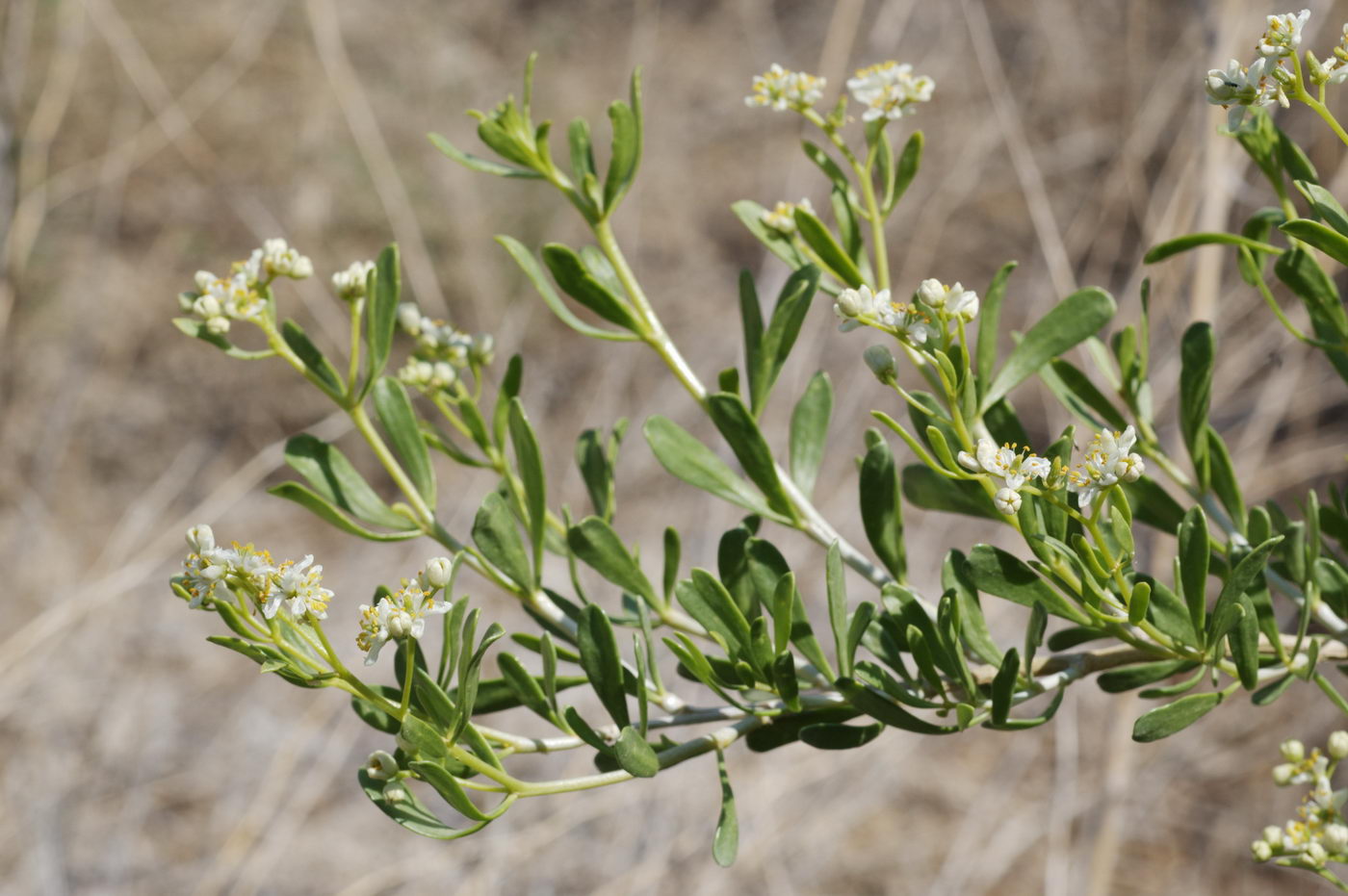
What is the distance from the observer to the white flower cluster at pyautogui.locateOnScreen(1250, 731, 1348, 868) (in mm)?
596

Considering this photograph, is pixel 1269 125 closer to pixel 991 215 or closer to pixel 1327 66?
pixel 1327 66

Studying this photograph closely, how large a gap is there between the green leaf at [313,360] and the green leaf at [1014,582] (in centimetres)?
36

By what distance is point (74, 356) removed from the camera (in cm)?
339

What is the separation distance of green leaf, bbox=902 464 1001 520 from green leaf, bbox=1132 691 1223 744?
14 centimetres

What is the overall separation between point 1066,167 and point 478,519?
278cm

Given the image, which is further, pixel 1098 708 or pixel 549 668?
pixel 1098 708

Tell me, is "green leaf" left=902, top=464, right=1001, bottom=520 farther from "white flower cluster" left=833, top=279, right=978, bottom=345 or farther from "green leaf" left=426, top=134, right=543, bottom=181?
"green leaf" left=426, top=134, right=543, bottom=181

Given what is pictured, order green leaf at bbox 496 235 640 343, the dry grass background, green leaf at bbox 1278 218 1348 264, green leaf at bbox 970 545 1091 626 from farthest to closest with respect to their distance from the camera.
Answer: the dry grass background, green leaf at bbox 496 235 640 343, green leaf at bbox 970 545 1091 626, green leaf at bbox 1278 218 1348 264

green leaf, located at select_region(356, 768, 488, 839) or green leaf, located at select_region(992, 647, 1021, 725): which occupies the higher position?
green leaf, located at select_region(992, 647, 1021, 725)

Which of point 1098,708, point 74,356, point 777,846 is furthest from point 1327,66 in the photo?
point 74,356

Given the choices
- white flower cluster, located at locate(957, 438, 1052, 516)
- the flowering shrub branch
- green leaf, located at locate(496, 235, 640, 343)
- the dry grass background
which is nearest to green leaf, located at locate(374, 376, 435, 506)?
the flowering shrub branch

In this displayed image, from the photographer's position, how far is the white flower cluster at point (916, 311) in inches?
19.2

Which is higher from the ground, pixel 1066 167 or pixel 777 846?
pixel 1066 167

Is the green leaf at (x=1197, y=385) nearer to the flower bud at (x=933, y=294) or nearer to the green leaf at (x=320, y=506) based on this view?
the flower bud at (x=933, y=294)
